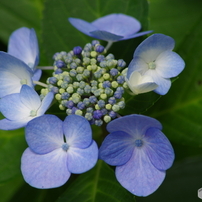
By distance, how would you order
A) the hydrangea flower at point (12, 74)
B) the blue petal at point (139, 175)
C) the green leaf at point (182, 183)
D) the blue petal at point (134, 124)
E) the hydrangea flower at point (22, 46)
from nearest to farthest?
the blue petal at point (134, 124)
the blue petal at point (139, 175)
the hydrangea flower at point (12, 74)
the hydrangea flower at point (22, 46)
the green leaf at point (182, 183)

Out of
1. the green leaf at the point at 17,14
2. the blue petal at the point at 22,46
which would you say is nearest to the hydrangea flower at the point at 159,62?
the blue petal at the point at 22,46

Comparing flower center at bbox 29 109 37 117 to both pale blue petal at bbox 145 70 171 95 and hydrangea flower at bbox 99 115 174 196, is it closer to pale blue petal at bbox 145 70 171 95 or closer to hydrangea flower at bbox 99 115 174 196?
hydrangea flower at bbox 99 115 174 196

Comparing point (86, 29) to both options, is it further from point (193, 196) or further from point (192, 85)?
point (193, 196)

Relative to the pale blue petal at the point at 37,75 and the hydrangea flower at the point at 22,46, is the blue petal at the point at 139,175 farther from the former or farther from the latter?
the hydrangea flower at the point at 22,46

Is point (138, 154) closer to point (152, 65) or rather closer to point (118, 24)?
point (152, 65)

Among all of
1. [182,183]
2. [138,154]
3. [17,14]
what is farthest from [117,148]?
[17,14]
